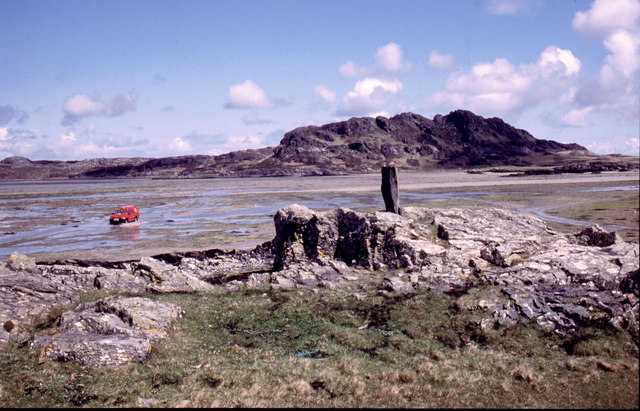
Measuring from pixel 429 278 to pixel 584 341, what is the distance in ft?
26.4

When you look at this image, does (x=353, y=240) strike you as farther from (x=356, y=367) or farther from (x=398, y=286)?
(x=356, y=367)

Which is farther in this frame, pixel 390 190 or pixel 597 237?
pixel 390 190

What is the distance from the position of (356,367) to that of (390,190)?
17204 mm

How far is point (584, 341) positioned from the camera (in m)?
12.8

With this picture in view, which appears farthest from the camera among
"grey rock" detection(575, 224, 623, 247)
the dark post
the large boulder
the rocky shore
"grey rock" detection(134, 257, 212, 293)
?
the dark post

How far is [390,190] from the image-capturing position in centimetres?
2838

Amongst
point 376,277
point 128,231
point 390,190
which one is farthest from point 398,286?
point 128,231

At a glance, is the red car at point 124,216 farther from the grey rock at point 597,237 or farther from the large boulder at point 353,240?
the grey rock at point 597,237

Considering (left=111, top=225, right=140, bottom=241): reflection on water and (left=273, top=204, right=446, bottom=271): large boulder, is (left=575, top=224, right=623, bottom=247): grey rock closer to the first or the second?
(left=273, top=204, right=446, bottom=271): large boulder

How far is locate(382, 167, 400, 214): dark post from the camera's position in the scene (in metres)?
28.0

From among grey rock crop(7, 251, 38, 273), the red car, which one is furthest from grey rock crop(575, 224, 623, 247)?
the red car

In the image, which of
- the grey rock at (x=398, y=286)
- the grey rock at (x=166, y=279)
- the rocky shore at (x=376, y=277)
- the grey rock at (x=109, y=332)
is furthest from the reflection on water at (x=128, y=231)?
the grey rock at (x=398, y=286)

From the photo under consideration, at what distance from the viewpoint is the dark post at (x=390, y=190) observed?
2802cm

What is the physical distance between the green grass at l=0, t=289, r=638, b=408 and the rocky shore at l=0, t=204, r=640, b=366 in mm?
740
